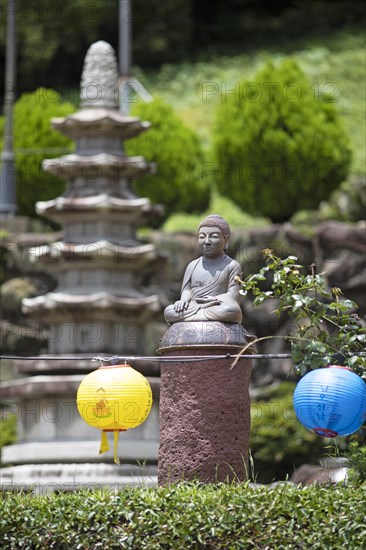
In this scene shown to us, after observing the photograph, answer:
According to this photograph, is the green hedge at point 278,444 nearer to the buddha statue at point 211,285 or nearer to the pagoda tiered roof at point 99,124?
the pagoda tiered roof at point 99,124

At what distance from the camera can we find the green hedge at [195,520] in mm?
8711

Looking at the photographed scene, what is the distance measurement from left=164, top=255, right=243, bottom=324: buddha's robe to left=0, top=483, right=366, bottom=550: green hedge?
6.00 feet

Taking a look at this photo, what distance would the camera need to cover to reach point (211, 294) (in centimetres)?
1070

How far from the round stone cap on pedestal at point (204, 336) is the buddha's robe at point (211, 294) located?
73 millimetres

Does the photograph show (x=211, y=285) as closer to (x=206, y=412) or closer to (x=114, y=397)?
(x=206, y=412)

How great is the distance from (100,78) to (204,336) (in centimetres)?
980

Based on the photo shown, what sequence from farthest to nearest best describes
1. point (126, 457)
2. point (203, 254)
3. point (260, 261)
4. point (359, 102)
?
point (359, 102) < point (260, 261) < point (126, 457) < point (203, 254)

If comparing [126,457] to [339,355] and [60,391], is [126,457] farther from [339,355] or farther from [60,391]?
[339,355]

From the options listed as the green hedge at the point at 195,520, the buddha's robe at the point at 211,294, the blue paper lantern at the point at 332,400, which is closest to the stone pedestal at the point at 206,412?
the buddha's robe at the point at 211,294

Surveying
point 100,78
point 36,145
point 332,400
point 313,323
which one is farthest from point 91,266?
point 332,400

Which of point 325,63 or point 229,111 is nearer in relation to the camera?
point 229,111

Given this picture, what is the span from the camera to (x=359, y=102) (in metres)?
33.2

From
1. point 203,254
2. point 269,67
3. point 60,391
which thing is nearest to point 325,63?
point 269,67

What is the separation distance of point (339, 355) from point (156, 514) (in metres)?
2.26
